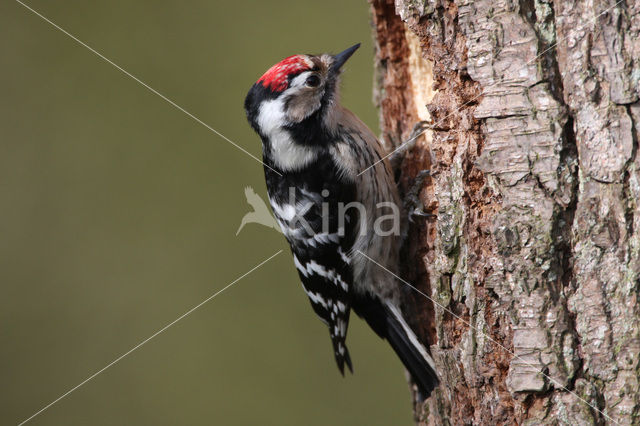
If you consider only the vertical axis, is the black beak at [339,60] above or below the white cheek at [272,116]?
above

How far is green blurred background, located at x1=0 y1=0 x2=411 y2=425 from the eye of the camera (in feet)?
14.4

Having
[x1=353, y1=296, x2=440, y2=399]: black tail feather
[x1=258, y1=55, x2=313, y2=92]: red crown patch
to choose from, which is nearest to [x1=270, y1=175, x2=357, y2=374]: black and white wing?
[x1=353, y1=296, x2=440, y2=399]: black tail feather

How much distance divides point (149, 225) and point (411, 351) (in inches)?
105

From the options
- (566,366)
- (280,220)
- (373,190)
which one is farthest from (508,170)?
(280,220)

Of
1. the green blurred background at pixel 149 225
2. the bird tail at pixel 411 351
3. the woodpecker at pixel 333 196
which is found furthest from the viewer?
the green blurred background at pixel 149 225

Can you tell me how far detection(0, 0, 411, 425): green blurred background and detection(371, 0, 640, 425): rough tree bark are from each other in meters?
2.38

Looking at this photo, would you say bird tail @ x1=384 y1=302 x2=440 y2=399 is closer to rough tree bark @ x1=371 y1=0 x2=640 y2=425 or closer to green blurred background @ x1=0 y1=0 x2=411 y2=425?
rough tree bark @ x1=371 y1=0 x2=640 y2=425

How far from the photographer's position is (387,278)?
2719 mm

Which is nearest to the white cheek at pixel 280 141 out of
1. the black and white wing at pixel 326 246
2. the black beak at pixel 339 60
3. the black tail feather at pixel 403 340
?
the black and white wing at pixel 326 246

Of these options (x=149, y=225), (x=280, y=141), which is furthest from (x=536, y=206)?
(x=149, y=225)

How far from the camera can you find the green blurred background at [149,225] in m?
4.40

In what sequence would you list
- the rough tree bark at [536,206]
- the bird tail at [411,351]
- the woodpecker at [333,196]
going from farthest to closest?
the woodpecker at [333,196]
the bird tail at [411,351]
the rough tree bark at [536,206]

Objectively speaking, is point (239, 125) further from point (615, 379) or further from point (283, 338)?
point (615, 379)

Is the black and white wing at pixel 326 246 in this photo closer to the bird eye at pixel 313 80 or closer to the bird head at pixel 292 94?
the bird head at pixel 292 94
